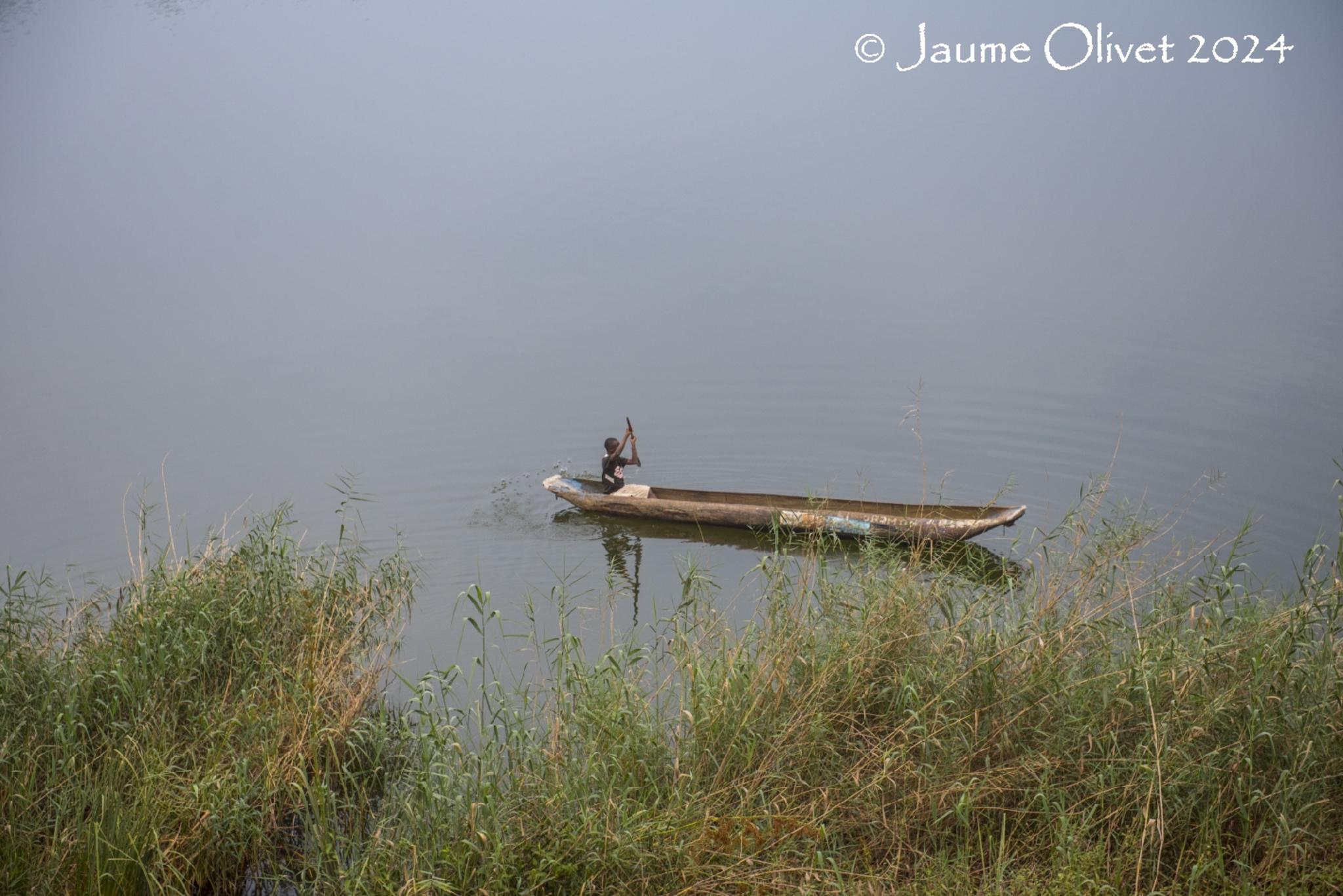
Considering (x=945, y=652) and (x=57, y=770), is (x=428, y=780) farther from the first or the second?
(x=945, y=652)

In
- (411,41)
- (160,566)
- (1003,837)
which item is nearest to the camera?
(1003,837)

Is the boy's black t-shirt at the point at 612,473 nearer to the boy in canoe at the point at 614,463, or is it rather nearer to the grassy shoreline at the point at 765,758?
the boy in canoe at the point at 614,463

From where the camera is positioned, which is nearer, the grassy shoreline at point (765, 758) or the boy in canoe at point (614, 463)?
the grassy shoreline at point (765, 758)

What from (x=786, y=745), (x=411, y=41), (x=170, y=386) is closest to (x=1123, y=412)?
(x=786, y=745)

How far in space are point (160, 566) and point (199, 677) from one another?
0.77 m

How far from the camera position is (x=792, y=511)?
27.6 feet

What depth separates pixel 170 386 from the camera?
540 inches

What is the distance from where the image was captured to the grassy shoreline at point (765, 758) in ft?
12.7

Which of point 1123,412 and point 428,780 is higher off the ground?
point 1123,412

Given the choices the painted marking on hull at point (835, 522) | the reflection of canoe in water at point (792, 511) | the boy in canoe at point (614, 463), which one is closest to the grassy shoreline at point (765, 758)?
the reflection of canoe in water at point (792, 511)

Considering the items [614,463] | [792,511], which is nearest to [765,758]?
[792,511]

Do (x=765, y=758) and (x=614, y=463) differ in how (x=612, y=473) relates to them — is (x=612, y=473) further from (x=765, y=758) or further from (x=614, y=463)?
(x=765, y=758)

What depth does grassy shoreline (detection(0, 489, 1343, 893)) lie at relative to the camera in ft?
12.7

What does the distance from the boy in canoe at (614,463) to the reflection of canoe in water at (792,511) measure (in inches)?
4.6
